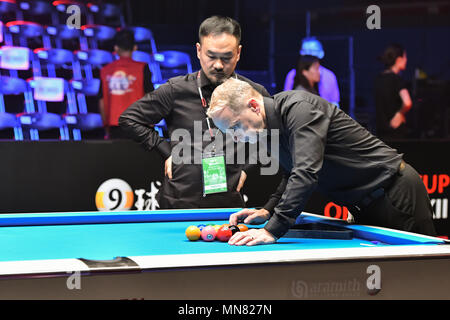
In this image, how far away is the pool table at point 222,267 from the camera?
5.68 ft

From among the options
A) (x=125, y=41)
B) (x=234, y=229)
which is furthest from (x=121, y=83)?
(x=234, y=229)

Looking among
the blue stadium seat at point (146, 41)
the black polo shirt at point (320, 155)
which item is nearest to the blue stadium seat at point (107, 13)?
the blue stadium seat at point (146, 41)

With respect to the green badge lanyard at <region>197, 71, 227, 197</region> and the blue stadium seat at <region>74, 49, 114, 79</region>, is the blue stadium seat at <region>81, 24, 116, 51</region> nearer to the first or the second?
the blue stadium seat at <region>74, 49, 114, 79</region>

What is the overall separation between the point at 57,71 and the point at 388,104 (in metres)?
3.53

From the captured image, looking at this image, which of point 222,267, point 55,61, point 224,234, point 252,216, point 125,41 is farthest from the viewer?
point 55,61

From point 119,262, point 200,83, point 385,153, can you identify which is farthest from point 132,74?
point 119,262

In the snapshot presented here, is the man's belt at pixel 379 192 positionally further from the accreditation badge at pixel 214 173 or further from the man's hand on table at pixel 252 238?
the accreditation badge at pixel 214 173

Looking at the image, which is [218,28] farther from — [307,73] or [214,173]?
[307,73]

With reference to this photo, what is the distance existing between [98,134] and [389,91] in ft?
9.93

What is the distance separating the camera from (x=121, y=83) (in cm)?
600

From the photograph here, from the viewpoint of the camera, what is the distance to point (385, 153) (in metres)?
2.58

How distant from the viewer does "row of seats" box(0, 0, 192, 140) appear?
245 inches

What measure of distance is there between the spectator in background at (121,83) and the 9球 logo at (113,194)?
120cm
